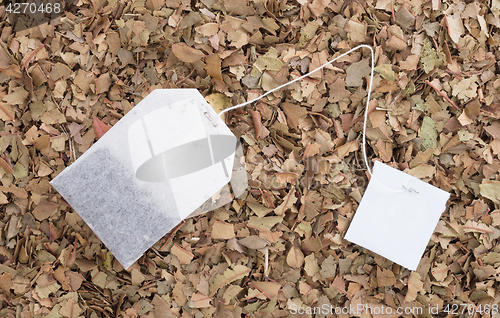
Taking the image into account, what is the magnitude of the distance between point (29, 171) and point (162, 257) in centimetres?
45

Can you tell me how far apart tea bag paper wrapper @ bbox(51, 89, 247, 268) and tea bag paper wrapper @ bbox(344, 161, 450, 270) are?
0.41 m

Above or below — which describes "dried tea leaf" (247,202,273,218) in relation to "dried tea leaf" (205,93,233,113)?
below

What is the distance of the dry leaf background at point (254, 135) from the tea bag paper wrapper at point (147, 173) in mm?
100

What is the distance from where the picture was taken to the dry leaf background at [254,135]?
996 millimetres

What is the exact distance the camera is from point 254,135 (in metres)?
1.00

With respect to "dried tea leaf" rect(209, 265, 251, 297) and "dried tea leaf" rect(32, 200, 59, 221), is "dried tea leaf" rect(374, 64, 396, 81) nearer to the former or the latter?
"dried tea leaf" rect(209, 265, 251, 297)

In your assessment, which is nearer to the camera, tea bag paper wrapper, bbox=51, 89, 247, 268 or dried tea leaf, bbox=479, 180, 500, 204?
tea bag paper wrapper, bbox=51, 89, 247, 268

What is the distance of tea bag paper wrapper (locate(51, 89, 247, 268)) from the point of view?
2.96ft

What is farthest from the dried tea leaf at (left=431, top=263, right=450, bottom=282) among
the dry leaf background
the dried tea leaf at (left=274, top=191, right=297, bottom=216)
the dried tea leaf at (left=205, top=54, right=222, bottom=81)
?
the dried tea leaf at (left=205, top=54, right=222, bottom=81)

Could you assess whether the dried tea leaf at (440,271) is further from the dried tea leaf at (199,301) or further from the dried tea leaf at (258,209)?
the dried tea leaf at (199,301)

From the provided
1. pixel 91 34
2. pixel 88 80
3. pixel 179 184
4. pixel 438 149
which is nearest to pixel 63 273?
pixel 179 184

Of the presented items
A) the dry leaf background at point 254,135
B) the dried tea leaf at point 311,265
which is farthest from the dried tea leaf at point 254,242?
the dried tea leaf at point 311,265

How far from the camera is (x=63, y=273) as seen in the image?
1003 mm

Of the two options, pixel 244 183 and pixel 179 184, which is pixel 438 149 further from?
pixel 179 184
